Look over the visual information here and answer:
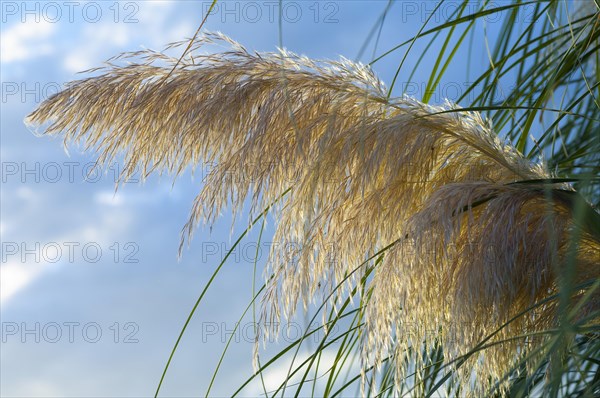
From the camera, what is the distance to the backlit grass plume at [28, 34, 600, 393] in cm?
193

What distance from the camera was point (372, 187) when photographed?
6.70 ft

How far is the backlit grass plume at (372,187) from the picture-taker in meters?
1.93

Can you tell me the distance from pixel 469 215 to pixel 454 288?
7.3 inches

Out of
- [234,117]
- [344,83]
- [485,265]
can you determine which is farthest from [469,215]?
[234,117]

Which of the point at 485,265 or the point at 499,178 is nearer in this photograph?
the point at 485,265

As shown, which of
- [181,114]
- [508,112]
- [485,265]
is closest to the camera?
[485,265]

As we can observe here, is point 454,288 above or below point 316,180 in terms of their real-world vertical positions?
below

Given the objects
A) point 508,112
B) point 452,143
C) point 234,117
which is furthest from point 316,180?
point 508,112

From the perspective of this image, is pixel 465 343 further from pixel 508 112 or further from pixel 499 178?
pixel 508 112

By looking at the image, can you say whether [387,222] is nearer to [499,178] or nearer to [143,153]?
[499,178]

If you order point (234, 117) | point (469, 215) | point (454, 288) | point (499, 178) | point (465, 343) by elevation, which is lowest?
point (465, 343)

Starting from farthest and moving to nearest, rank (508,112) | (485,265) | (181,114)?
(508,112) → (181,114) → (485,265)

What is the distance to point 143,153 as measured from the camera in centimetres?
214

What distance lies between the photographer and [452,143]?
2.09 meters
